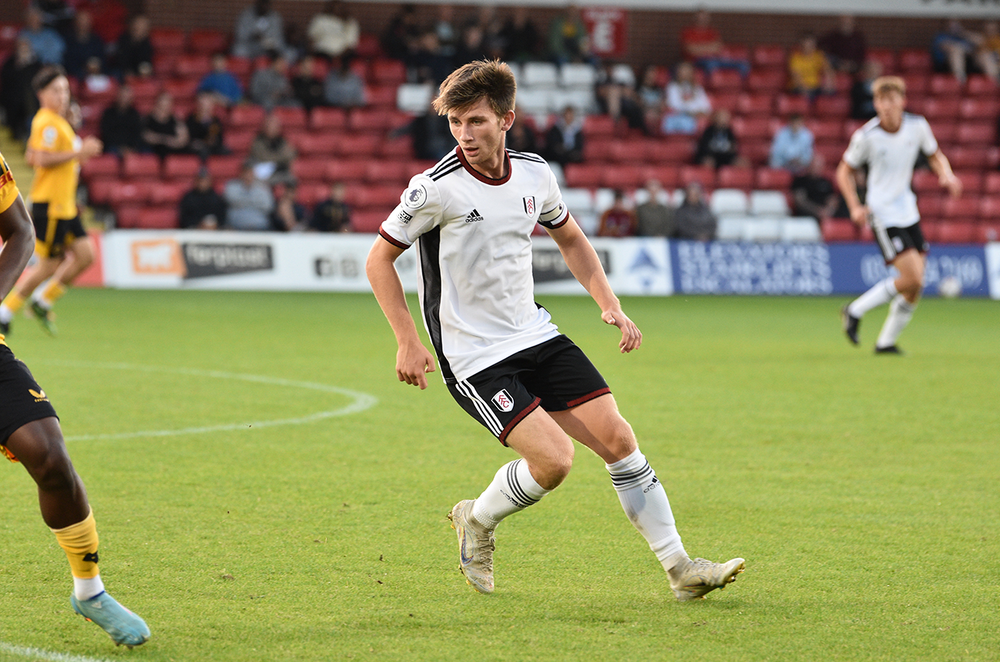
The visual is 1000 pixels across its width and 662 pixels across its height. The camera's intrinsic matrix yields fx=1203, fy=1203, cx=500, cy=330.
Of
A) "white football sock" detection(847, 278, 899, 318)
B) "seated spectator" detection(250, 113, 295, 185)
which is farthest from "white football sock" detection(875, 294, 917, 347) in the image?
"seated spectator" detection(250, 113, 295, 185)

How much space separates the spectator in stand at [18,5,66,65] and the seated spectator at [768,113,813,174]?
13.2 m

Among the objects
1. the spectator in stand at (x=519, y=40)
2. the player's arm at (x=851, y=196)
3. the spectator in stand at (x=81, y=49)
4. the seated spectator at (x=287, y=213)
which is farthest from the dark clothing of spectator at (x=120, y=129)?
the player's arm at (x=851, y=196)

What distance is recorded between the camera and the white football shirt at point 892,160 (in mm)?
12023

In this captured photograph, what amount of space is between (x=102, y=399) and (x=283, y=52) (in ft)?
49.3

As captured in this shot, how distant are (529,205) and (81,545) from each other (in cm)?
201

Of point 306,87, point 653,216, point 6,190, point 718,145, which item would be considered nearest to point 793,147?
point 718,145

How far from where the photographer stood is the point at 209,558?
16.1 feet

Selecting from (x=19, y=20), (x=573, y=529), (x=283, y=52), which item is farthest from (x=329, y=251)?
(x=573, y=529)

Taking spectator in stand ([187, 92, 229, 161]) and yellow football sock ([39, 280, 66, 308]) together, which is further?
spectator in stand ([187, 92, 229, 161])

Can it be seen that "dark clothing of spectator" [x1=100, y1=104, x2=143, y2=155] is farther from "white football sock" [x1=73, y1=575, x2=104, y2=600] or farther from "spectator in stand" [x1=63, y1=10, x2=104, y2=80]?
"white football sock" [x1=73, y1=575, x2=104, y2=600]

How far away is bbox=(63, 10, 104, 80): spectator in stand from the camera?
20953 millimetres

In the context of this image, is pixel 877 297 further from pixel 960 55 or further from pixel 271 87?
pixel 960 55

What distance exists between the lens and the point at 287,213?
65.0ft

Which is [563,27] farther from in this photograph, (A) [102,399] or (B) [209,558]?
(B) [209,558]
